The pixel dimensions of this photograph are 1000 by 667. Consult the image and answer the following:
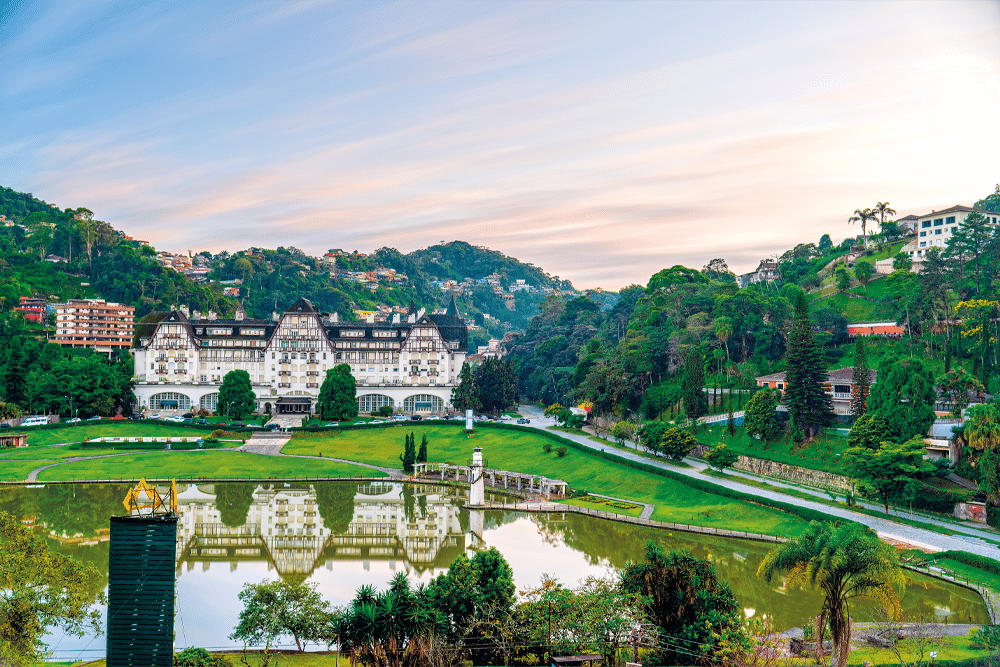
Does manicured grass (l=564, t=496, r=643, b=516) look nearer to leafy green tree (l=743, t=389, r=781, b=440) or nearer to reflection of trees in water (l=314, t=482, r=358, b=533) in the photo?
leafy green tree (l=743, t=389, r=781, b=440)

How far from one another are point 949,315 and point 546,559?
36.4 meters

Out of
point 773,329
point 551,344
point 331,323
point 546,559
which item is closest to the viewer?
point 546,559

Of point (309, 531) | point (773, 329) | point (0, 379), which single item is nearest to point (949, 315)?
point (773, 329)

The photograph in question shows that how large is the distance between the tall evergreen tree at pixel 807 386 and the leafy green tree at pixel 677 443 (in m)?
5.69

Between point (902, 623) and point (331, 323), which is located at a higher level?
point (331, 323)

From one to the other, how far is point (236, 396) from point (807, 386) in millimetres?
42865

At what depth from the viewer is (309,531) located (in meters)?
34.0

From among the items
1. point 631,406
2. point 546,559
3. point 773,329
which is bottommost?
point 546,559

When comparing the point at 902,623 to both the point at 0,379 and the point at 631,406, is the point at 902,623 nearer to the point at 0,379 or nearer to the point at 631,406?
the point at 631,406

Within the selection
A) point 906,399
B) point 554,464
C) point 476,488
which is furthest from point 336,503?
point 906,399

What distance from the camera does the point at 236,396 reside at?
64.4 meters

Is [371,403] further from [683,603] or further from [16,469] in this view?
[683,603]

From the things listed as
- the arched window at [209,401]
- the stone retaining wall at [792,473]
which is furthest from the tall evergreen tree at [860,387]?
the arched window at [209,401]

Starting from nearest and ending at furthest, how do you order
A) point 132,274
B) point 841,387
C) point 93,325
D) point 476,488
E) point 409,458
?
point 476,488 → point 841,387 → point 409,458 → point 93,325 → point 132,274
